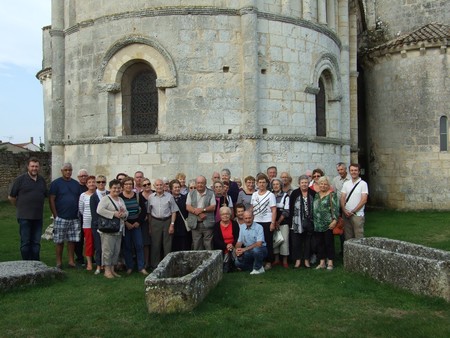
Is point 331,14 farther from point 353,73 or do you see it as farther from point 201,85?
point 201,85

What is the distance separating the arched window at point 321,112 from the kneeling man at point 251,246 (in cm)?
717

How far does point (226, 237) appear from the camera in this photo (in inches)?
347

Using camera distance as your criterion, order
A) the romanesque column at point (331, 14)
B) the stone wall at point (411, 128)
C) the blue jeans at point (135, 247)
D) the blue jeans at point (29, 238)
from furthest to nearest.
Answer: the stone wall at point (411, 128) → the romanesque column at point (331, 14) → the blue jeans at point (29, 238) → the blue jeans at point (135, 247)

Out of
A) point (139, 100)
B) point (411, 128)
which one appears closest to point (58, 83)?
point (139, 100)

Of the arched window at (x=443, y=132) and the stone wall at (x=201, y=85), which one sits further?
the arched window at (x=443, y=132)

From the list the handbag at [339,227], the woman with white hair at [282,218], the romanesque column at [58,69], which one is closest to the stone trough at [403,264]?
the handbag at [339,227]

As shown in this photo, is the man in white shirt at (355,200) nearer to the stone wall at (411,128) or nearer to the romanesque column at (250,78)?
the romanesque column at (250,78)

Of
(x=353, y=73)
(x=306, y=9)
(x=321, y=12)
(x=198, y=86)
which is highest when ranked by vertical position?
(x=321, y=12)

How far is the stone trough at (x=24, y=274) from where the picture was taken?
729 centimetres

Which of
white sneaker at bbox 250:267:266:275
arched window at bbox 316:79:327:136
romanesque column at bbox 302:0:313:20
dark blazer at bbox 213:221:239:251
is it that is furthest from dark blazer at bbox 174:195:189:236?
romanesque column at bbox 302:0:313:20

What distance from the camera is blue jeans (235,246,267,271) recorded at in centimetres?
852

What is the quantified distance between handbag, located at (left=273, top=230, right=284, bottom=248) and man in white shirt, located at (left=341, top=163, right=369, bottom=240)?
50.1 inches

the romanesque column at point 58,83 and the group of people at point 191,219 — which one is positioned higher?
the romanesque column at point 58,83

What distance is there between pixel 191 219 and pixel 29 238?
113 inches
